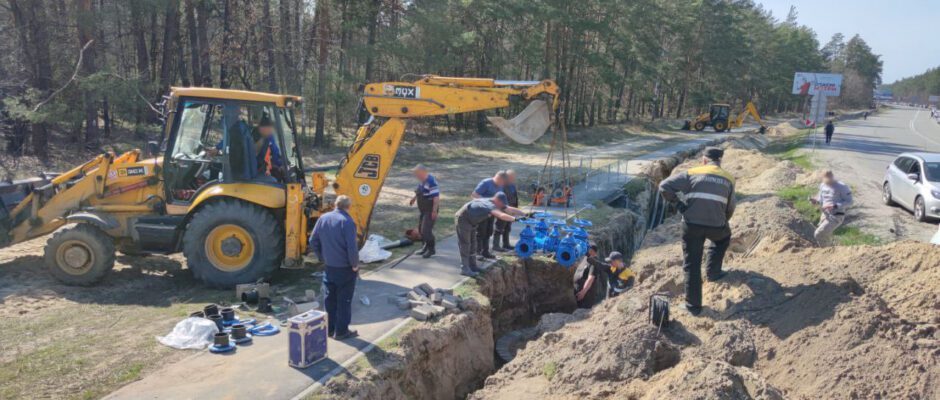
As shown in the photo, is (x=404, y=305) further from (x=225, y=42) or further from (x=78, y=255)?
(x=225, y=42)

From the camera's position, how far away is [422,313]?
7.42 metres

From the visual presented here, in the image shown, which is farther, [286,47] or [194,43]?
[286,47]

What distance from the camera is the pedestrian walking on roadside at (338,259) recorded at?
250 inches

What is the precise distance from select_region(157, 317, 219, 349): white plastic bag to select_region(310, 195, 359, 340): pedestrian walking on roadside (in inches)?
50.2

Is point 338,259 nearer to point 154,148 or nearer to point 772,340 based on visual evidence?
point 154,148

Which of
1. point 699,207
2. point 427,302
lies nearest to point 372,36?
point 427,302

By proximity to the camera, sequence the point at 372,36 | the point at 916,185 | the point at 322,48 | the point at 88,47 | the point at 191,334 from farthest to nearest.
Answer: the point at 372,36
the point at 322,48
the point at 88,47
the point at 916,185
the point at 191,334

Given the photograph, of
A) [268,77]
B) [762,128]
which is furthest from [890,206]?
[762,128]

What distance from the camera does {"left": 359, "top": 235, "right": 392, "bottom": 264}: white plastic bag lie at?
9852 millimetres

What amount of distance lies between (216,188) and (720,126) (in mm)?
46526

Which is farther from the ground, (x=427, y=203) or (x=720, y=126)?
(x=720, y=126)

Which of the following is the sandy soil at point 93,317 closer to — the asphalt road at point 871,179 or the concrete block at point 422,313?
the concrete block at point 422,313

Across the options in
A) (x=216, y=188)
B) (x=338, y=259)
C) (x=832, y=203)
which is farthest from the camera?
(x=832, y=203)

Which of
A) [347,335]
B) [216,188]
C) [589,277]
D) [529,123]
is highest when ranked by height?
[529,123]
